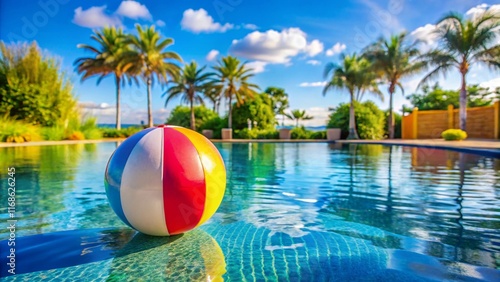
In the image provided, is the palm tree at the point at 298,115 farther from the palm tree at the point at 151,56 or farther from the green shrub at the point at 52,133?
the green shrub at the point at 52,133

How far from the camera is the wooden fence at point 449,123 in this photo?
2297 cm

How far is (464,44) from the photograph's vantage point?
22.5m

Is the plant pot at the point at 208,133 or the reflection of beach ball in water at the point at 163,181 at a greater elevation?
the plant pot at the point at 208,133

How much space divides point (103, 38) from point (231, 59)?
44.8ft

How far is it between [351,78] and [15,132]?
86.4 ft

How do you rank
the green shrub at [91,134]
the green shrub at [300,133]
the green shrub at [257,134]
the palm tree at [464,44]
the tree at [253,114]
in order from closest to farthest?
the palm tree at [464,44] < the green shrub at [91,134] < the green shrub at [300,133] < the green shrub at [257,134] < the tree at [253,114]

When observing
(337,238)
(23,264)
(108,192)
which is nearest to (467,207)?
(337,238)

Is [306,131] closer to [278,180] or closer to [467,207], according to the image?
[278,180]

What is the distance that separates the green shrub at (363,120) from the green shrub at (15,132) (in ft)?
82.8

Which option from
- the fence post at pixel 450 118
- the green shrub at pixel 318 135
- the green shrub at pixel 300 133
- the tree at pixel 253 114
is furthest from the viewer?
the tree at pixel 253 114

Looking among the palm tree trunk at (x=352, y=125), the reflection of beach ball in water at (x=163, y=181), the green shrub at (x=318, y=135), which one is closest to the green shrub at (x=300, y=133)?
the green shrub at (x=318, y=135)

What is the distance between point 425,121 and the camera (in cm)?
2845

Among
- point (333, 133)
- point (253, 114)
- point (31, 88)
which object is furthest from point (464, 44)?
point (31, 88)

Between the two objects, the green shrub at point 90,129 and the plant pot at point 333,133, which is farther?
the plant pot at point 333,133
